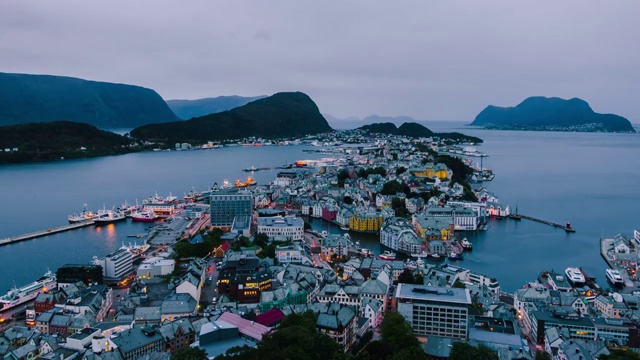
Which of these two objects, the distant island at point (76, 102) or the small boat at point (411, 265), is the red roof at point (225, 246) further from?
the distant island at point (76, 102)

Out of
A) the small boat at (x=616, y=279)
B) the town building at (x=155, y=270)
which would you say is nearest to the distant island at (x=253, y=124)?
the town building at (x=155, y=270)

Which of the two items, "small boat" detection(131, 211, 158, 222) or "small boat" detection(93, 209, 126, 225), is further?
"small boat" detection(131, 211, 158, 222)

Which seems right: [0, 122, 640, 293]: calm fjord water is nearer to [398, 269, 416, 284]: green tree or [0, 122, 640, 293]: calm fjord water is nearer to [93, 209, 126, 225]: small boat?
[93, 209, 126, 225]: small boat

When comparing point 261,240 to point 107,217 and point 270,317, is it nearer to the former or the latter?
point 270,317

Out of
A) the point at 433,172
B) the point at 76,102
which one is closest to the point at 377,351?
the point at 433,172

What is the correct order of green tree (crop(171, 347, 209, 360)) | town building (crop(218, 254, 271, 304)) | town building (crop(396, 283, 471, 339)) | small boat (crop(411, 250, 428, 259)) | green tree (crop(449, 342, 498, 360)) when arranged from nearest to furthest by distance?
green tree (crop(171, 347, 209, 360)) < green tree (crop(449, 342, 498, 360)) < town building (crop(396, 283, 471, 339)) < town building (crop(218, 254, 271, 304)) < small boat (crop(411, 250, 428, 259))

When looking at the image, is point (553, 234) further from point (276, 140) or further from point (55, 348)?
point (276, 140)

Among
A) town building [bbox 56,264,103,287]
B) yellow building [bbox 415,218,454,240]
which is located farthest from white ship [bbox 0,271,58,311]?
yellow building [bbox 415,218,454,240]
